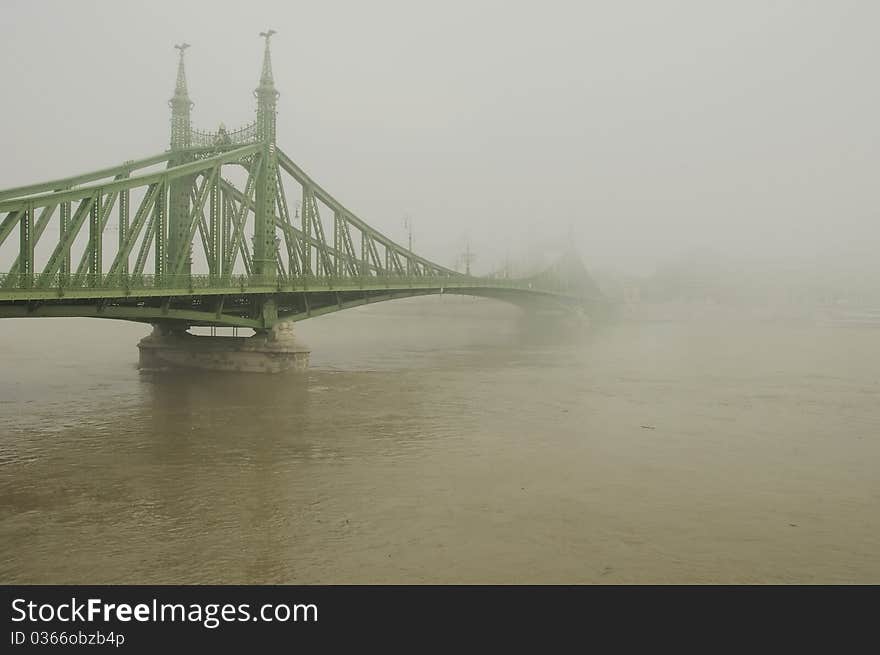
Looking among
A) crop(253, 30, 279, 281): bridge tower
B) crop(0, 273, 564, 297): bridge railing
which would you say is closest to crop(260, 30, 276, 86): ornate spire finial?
crop(253, 30, 279, 281): bridge tower

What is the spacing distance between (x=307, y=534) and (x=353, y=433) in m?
10.9

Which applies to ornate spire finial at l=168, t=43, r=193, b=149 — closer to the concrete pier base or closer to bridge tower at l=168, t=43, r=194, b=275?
bridge tower at l=168, t=43, r=194, b=275

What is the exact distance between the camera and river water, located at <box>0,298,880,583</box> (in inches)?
527

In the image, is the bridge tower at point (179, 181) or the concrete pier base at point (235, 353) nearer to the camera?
the concrete pier base at point (235, 353)

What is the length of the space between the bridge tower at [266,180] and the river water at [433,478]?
7.72 m

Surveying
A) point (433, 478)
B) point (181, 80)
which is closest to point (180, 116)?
point (181, 80)

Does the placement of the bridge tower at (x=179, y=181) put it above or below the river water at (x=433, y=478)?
above

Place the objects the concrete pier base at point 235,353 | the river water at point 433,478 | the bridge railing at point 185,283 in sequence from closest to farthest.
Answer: the river water at point 433,478
the bridge railing at point 185,283
the concrete pier base at point 235,353

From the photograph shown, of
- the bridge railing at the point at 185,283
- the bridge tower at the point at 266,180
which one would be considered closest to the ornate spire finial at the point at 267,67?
the bridge tower at the point at 266,180

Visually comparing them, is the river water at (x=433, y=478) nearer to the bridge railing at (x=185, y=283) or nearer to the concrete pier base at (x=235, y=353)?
the concrete pier base at (x=235, y=353)

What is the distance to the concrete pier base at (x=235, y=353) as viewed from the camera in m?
41.5

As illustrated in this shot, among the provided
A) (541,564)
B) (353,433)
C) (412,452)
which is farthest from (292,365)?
(541,564)

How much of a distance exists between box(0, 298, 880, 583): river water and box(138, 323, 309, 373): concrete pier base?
6.57 ft
